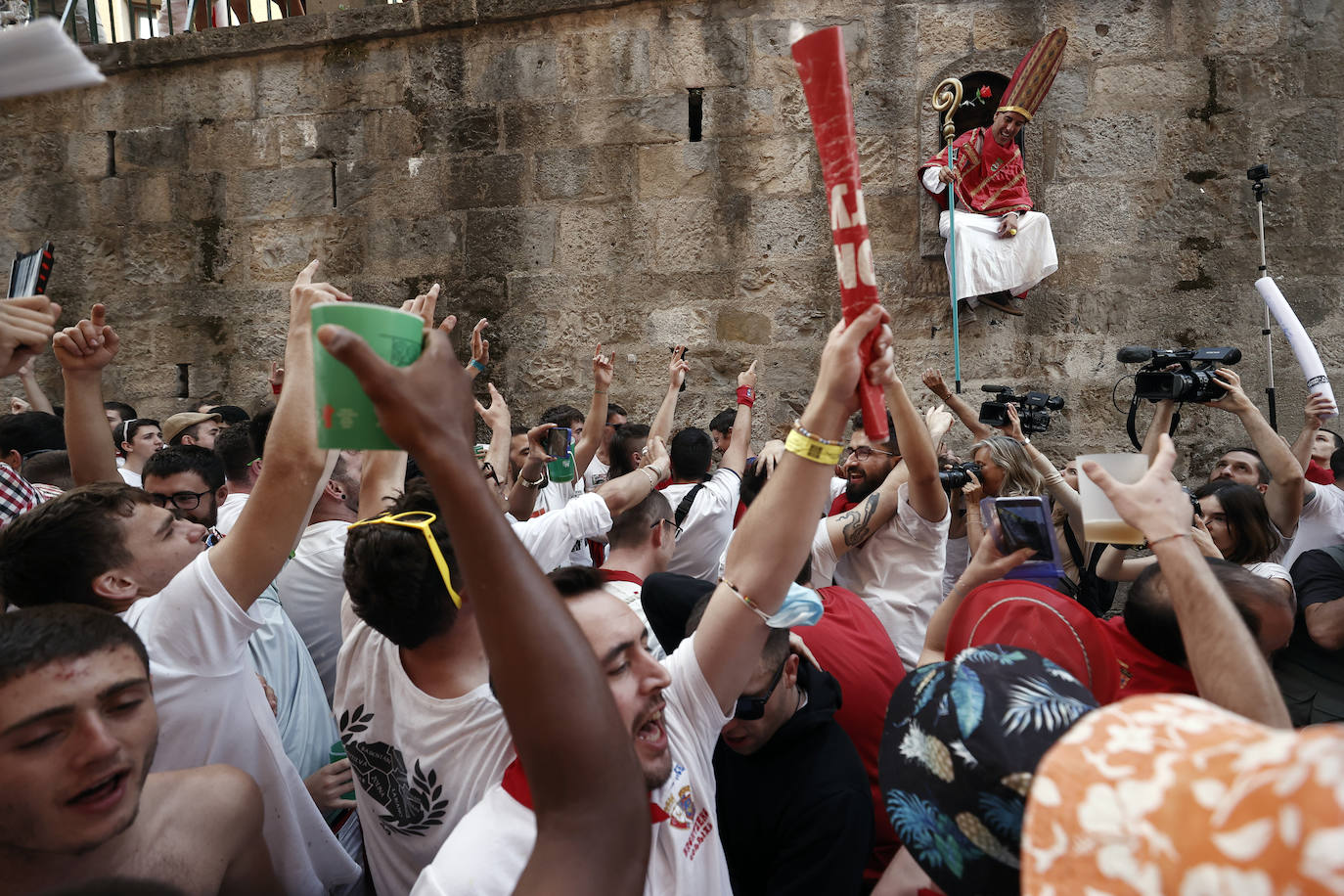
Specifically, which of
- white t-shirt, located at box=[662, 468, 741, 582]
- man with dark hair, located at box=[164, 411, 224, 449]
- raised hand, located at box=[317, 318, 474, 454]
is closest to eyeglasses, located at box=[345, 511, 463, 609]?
raised hand, located at box=[317, 318, 474, 454]

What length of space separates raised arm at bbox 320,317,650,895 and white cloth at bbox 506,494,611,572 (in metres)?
1.90

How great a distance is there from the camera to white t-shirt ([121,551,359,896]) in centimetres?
183

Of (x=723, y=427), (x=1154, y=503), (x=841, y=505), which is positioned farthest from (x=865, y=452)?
(x=1154, y=503)

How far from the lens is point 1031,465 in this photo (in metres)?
4.09

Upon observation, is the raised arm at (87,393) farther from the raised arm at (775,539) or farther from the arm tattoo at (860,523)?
the arm tattoo at (860,523)

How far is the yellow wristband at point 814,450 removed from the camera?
→ 1.69 m

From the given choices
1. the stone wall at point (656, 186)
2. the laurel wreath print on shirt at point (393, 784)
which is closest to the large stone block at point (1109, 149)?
the stone wall at point (656, 186)

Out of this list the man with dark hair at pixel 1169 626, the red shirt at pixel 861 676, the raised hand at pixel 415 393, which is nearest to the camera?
the raised hand at pixel 415 393

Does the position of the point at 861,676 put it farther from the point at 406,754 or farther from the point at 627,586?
the point at 406,754

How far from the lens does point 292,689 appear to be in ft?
8.38

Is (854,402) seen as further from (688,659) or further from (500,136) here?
(500,136)

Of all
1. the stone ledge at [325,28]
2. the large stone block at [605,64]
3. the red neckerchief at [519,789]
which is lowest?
the red neckerchief at [519,789]

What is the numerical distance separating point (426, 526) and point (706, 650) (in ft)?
2.29

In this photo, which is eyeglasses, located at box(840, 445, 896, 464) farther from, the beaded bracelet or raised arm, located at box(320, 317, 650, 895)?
raised arm, located at box(320, 317, 650, 895)
